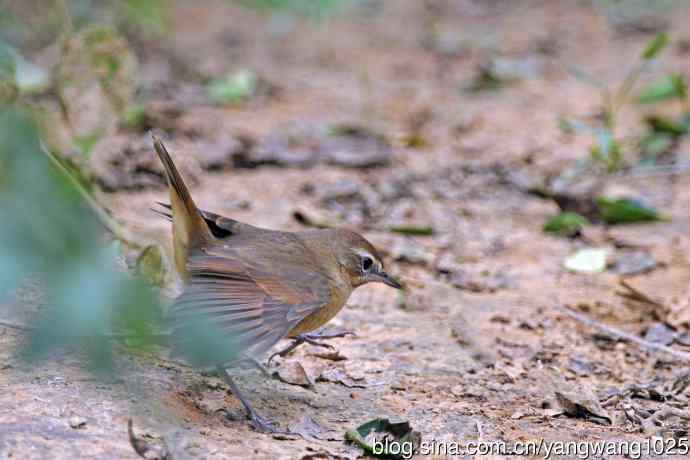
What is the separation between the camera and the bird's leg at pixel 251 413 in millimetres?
3057

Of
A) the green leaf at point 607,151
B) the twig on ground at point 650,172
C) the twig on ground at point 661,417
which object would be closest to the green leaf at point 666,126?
the twig on ground at point 650,172

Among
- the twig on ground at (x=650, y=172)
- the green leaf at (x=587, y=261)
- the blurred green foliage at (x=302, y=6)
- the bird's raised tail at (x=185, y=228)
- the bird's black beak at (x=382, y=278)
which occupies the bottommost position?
the bird's raised tail at (x=185, y=228)

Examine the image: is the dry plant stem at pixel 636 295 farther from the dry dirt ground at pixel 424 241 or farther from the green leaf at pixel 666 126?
the green leaf at pixel 666 126

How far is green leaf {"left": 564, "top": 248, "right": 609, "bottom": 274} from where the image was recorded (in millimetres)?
5355

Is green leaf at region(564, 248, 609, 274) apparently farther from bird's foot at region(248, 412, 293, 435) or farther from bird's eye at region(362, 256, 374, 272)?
bird's foot at region(248, 412, 293, 435)

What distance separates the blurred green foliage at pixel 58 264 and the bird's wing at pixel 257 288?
5.27ft

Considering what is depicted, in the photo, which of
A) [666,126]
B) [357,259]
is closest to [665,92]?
[666,126]

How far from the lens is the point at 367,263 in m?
4.12

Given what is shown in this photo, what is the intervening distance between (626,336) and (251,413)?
1903 mm

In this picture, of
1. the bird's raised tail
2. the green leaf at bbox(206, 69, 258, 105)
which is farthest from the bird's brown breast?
the green leaf at bbox(206, 69, 258, 105)

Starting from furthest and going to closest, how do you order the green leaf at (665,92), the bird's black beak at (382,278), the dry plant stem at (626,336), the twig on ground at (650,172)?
the green leaf at (665,92) < the twig on ground at (650,172) < the bird's black beak at (382,278) < the dry plant stem at (626,336)

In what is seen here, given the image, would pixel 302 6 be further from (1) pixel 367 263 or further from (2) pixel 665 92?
(1) pixel 367 263

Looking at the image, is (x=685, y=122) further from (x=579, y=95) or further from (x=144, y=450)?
(x=144, y=450)

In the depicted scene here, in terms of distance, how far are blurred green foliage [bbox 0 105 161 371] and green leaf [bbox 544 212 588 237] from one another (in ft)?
16.5
